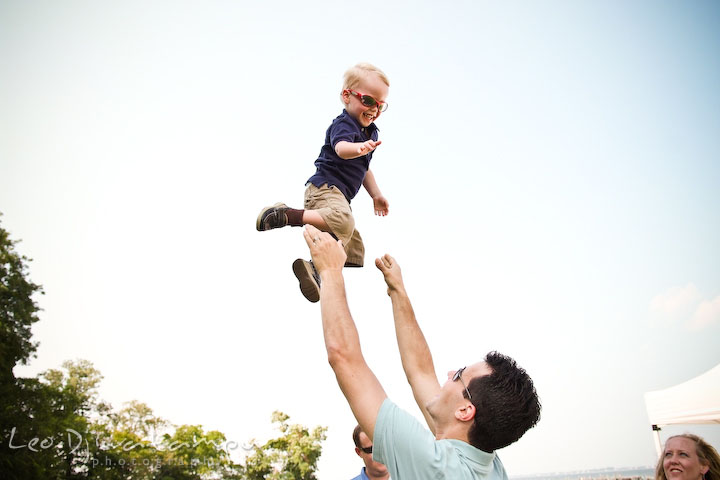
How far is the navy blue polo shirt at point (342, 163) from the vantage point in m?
3.20

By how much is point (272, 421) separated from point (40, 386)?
1351 cm

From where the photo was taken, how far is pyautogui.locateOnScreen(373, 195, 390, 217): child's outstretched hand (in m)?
3.96

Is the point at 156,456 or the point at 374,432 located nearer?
the point at 374,432

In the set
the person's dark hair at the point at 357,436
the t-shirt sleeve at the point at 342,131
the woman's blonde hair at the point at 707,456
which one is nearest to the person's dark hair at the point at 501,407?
the t-shirt sleeve at the point at 342,131

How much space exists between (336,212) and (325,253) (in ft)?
2.98

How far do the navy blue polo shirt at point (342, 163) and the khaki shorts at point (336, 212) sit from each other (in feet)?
0.21

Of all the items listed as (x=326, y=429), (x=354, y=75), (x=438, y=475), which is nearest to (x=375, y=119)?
(x=354, y=75)

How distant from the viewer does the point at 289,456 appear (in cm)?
2912

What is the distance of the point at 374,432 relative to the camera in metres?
1.78

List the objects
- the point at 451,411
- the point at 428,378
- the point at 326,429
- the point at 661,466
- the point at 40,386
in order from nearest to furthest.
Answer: the point at 451,411
the point at 428,378
the point at 661,466
the point at 40,386
the point at 326,429

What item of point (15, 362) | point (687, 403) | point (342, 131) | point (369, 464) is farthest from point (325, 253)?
point (15, 362)

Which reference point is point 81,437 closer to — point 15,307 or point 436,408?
point 15,307

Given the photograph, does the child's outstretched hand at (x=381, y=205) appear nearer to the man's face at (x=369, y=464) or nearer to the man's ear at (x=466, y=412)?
the man's face at (x=369, y=464)

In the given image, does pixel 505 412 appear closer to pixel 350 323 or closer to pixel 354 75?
pixel 350 323
